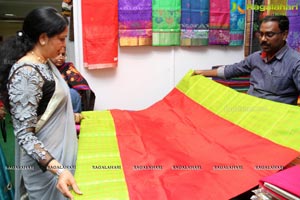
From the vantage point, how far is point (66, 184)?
2.97ft

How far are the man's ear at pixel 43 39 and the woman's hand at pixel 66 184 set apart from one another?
473 millimetres

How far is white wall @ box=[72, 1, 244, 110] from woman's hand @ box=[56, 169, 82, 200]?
2.09m

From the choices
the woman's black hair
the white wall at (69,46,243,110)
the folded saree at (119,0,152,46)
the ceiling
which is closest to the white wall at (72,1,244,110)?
the white wall at (69,46,243,110)

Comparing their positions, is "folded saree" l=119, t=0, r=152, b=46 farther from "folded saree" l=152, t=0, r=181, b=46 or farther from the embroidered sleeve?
the embroidered sleeve

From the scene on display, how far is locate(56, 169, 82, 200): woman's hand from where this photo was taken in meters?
0.89

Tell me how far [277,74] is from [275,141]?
74 centimetres

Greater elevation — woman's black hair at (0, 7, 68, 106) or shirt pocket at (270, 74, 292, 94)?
woman's black hair at (0, 7, 68, 106)

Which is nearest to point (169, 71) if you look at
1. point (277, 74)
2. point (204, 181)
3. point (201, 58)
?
point (201, 58)

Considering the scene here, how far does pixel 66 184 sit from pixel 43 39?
52cm

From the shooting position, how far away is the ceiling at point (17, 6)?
6.21 m

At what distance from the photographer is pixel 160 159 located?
126 centimetres

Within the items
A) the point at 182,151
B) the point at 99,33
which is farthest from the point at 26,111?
the point at 99,33

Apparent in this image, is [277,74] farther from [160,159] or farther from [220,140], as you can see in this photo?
[160,159]

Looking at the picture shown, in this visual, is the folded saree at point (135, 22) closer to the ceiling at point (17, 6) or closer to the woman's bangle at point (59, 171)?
the woman's bangle at point (59, 171)
